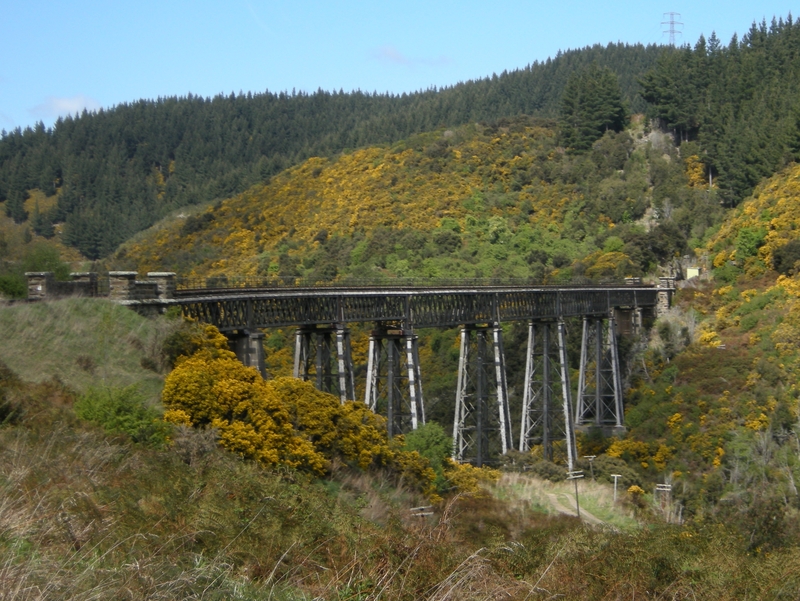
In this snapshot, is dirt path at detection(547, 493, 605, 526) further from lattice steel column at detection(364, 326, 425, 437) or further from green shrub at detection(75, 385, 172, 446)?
green shrub at detection(75, 385, 172, 446)

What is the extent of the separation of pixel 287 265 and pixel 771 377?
3389 centimetres

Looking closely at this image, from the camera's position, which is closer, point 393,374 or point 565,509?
point 565,509

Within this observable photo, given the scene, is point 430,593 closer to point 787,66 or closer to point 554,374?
point 554,374

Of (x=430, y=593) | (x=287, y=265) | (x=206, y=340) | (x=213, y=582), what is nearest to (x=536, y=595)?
(x=430, y=593)

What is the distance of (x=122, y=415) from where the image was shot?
17406 millimetres

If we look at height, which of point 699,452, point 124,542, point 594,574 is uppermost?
point 124,542

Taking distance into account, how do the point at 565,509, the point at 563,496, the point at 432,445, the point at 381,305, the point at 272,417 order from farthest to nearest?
1. the point at 381,305
2. the point at 563,496
3. the point at 565,509
4. the point at 432,445
5. the point at 272,417

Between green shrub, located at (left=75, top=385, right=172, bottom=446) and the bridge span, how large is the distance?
19.9 feet

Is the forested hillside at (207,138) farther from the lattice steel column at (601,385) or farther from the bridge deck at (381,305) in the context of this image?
the bridge deck at (381,305)

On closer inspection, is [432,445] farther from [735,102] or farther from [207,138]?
[207,138]

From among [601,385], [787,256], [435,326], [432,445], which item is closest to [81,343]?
[432,445]

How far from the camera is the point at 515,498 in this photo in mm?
27422

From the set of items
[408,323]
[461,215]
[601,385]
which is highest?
[461,215]

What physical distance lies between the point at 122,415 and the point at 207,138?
479ft
